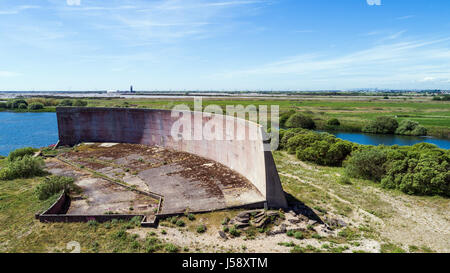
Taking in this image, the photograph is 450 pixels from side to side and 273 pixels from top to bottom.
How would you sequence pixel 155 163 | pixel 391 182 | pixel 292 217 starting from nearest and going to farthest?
pixel 292 217 < pixel 391 182 < pixel 155 163

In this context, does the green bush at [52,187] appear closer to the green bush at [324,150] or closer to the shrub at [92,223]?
the shrub at [92,223]

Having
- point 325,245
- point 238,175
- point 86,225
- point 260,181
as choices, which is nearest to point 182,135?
point 238,175

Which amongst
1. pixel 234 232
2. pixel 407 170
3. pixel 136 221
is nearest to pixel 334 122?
pixel 407 170

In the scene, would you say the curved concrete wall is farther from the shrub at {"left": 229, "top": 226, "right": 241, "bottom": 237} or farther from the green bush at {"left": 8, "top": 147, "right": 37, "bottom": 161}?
the green bush at {"left": 8, "top": 147, "right": 37, "bottom": 161}

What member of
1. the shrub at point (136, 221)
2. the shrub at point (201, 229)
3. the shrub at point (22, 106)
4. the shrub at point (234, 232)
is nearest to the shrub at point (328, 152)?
the shrub at point (234, 232)

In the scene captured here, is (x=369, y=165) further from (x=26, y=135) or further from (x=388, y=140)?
(x=26, y=135)

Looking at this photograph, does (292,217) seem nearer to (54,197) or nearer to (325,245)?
(325,245)
